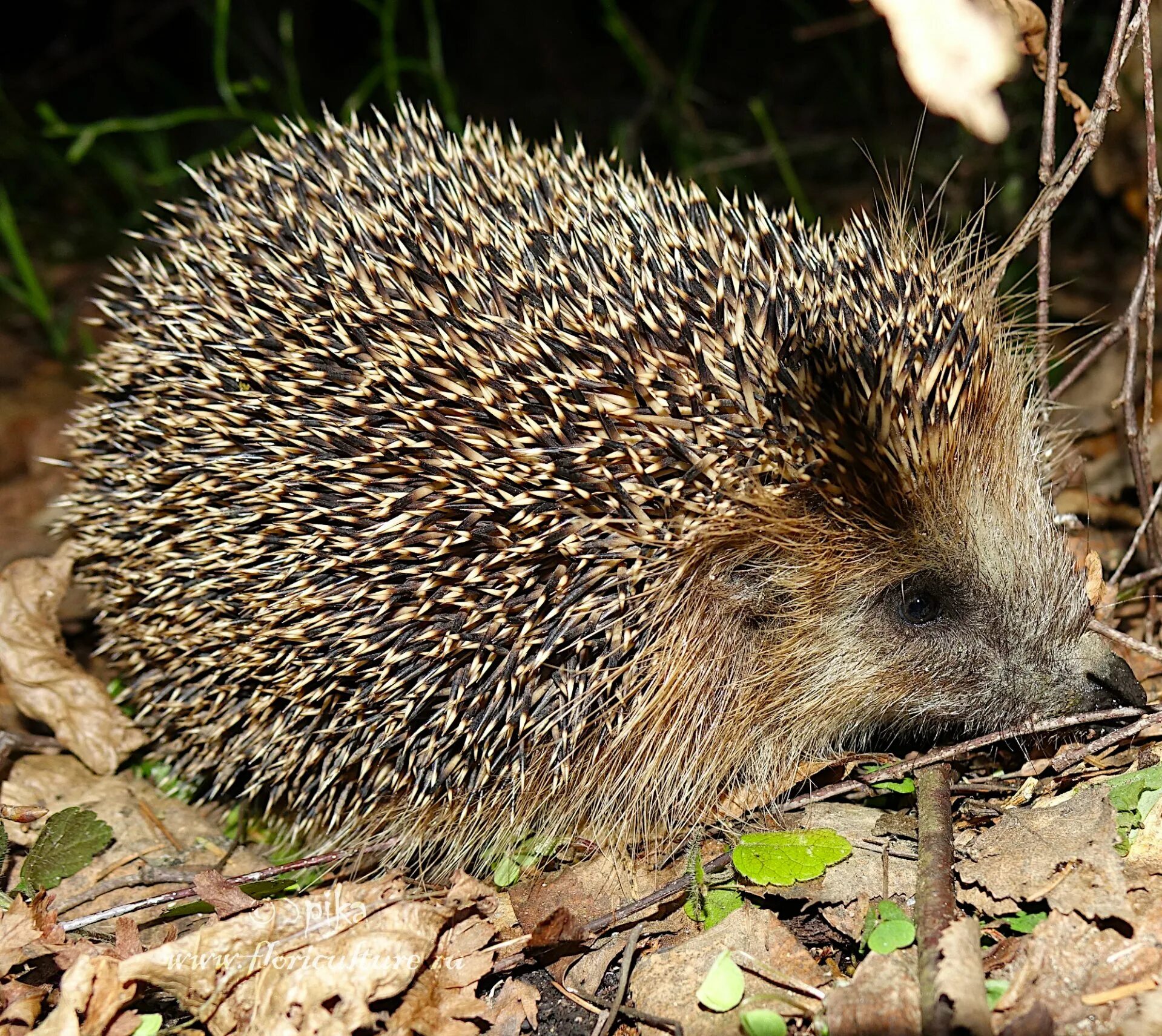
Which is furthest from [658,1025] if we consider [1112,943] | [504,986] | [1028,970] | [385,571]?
[385,571]

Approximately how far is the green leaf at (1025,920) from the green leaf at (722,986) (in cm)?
77

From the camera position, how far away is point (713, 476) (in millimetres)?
3562

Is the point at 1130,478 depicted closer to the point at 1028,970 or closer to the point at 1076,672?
the point at 1076,672

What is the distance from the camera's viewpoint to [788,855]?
363 cm

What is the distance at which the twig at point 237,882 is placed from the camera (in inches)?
149

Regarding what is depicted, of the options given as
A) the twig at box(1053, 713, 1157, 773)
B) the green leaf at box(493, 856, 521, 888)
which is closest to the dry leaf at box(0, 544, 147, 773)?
the green leaf at box(493, 856, 521, 888)

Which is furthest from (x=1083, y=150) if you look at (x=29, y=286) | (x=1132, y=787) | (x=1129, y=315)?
(x=29, y=286)

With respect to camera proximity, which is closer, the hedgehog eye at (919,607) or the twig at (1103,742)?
the twig at (1103,742)

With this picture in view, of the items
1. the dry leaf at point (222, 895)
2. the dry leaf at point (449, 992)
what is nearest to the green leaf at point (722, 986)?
the dry leaf at point (449, 992)

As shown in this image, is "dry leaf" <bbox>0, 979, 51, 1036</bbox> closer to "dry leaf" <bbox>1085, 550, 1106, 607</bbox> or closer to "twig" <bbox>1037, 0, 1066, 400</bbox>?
"dry leaf" <bbox>1085, 550, 1106, 607</bbox>

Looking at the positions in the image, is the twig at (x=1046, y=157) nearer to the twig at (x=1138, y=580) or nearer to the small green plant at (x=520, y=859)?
the twig at (x=1138, y=580)

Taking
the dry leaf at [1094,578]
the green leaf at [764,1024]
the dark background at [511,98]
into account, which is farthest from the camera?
the dark background at [511,98]

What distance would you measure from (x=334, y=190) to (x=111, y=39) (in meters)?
7.00

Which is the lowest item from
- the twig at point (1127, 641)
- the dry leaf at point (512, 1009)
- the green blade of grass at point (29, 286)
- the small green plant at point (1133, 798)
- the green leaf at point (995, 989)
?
the dry leaf at point (512, 1009)
